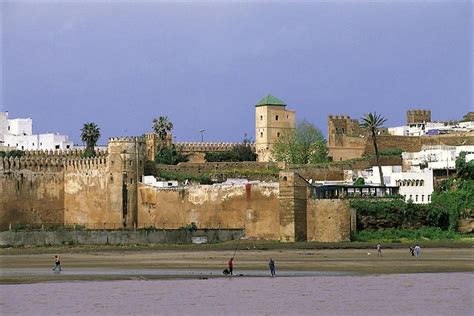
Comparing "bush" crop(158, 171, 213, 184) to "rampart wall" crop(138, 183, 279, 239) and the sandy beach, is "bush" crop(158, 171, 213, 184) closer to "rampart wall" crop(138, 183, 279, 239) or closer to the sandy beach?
"rampart wall" crop(138, 183, 279, 239)

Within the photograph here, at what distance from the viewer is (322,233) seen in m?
56.2

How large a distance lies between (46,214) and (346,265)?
23657 millimetres

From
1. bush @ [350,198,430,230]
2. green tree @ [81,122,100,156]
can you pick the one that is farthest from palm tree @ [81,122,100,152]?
bush @ [350,198,430,230]

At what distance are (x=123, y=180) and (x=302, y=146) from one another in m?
21.2

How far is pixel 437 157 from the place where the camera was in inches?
2768

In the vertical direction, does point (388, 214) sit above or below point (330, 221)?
above

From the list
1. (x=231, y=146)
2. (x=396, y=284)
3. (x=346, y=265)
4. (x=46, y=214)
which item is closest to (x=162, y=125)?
(x=231, y=146)

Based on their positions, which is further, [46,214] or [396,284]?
[46,214]

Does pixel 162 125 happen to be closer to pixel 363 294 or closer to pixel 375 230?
pixel 375 230

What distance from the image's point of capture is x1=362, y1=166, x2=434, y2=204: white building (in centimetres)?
6488

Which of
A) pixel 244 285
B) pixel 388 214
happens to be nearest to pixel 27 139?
pixel 388 214

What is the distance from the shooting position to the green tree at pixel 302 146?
265 feet

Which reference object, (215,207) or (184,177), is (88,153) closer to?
(184,177)

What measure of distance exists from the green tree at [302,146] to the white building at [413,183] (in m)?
12.8
